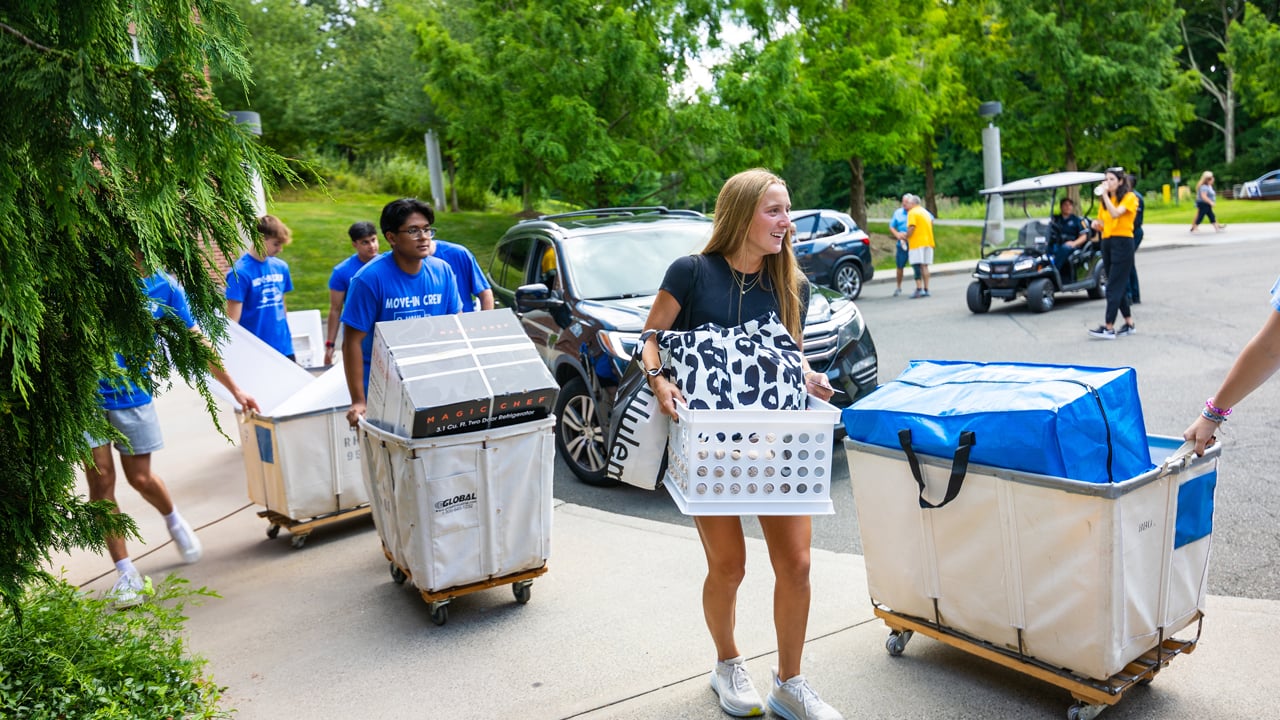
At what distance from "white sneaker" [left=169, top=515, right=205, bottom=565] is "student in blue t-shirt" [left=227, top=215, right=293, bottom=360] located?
1701 mm

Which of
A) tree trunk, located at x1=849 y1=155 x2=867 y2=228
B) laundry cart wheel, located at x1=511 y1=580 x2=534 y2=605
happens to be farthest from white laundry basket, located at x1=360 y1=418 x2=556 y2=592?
tree trunk, located at x1=849 y1=155 x2=867 y2=228

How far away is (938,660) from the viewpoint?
12.5ft

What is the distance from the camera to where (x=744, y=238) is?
11.3 feet

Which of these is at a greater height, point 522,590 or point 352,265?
point 352,265

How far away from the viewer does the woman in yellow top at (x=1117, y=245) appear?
11234 millimetres

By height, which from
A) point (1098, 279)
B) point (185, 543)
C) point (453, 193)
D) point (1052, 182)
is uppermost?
point (453, 193)

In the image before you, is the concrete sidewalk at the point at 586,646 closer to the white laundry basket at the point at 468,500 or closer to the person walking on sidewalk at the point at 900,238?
the white laundry basket at the point at 468,500

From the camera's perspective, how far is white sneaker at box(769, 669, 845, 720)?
3389 mm

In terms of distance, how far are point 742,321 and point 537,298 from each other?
14.3 ft

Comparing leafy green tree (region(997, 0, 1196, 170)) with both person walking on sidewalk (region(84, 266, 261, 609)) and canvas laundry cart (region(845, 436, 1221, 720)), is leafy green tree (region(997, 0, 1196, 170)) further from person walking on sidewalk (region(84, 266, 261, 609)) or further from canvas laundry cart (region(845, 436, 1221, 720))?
canvas laundry cart (region(845, 436, 1221, 720))

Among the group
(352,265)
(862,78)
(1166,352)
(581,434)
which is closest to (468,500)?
(581,434)

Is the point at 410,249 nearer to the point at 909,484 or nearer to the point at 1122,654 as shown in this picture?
the point at 909,484

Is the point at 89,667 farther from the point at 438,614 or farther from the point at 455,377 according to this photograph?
the point at 455,377

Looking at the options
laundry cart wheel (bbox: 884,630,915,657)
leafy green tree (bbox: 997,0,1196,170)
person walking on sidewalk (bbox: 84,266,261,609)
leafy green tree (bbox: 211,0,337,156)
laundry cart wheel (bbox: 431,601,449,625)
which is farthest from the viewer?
leafy green tree (bbox: 211,0,337,156)
